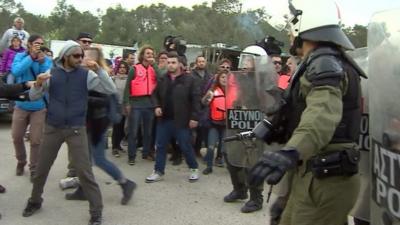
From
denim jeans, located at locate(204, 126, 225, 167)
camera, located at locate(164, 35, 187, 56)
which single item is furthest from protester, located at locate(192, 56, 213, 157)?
camera, located at locate(164, 35, 187, 56)

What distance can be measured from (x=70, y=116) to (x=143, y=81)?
263cm

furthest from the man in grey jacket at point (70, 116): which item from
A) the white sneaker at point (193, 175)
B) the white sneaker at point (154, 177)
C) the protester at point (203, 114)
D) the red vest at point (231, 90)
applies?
the protester at point (203, 114)

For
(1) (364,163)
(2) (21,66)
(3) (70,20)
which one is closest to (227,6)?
(3) (70,20)

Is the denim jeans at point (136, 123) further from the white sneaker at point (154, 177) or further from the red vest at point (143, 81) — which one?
the white sneaker at point (154, 177)

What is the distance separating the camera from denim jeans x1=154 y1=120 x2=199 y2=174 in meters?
6.27

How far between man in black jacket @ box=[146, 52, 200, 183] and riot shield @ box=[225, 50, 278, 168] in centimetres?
106

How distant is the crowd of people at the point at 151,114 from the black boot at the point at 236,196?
0.04 feet

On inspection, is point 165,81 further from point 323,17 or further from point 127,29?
point 127,29

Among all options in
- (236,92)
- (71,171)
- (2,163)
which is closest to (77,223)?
(71,171)

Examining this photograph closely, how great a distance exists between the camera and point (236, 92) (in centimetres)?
515

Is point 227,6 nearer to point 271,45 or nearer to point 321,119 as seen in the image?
point 271,45

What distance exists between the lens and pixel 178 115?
628cm

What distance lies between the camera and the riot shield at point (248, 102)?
4.81m

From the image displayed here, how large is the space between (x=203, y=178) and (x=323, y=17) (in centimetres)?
421
